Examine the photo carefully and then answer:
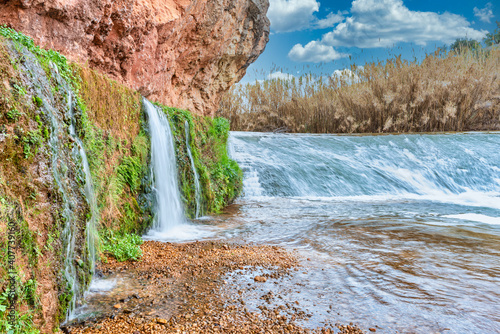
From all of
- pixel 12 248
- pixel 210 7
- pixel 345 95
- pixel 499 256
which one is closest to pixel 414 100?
pixel 345 95

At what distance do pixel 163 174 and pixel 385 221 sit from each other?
3.45 m

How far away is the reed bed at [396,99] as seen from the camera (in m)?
14.4

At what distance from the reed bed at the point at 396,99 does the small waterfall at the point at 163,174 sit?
10.3 meters

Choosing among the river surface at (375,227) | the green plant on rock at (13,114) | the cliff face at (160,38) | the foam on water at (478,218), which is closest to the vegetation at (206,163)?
the river surface at (375,227)

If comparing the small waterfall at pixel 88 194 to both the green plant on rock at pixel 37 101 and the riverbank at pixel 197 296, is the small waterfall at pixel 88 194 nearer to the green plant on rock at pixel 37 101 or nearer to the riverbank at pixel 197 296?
the riverbank at pixel 197 296

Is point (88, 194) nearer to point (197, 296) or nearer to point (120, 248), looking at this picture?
point (120, 248)

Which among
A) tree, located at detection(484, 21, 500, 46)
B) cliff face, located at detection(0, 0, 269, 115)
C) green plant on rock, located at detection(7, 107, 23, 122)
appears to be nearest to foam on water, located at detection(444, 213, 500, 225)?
cliff face, located at detection(0, 0, 269, 115)

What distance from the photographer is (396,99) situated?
566 inches

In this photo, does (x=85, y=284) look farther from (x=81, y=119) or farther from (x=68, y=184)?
(x=81, y=119)

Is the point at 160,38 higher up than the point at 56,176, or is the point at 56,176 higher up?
the point at 160,38

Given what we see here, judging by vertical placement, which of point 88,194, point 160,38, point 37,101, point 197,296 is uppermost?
point 160,38

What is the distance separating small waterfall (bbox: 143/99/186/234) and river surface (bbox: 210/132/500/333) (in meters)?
0.75

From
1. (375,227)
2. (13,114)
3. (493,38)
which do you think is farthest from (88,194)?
(493,38)

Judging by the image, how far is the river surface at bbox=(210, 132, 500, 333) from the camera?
2.67 metres
